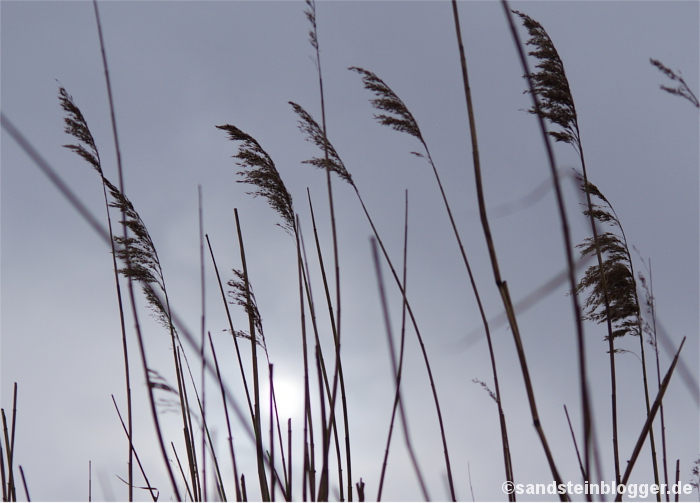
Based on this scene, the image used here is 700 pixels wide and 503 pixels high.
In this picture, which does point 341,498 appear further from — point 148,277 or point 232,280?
point 148,277

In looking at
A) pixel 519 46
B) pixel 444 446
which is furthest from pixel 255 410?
pixel 519 46

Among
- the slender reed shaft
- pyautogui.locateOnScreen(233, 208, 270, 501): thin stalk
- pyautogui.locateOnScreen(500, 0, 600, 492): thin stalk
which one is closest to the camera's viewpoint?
pyautogui.locateOnScreen(500, 0, 600, 492): thin stalk

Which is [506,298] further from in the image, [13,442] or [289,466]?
[13,442]

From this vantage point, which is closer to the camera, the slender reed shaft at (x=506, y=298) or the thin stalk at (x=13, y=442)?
the slender reed shaft at (x=506, y=298)

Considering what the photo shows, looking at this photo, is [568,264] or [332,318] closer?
[568,264]

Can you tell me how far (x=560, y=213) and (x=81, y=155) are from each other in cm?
214

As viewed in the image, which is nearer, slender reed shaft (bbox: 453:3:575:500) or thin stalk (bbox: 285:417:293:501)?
slender reed shaft (bbox: 453:3:575:500)

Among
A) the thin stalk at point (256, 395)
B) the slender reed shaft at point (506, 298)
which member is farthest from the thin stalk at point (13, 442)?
the slender reed shaft at point (506, 298)

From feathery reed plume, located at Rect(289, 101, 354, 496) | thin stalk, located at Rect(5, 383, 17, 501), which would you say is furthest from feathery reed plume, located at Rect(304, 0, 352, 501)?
thin stalk, located at Rect(5, 383, 17, 501)

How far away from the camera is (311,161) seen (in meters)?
3.05

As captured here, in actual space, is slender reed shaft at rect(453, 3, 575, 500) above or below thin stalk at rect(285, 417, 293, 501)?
above

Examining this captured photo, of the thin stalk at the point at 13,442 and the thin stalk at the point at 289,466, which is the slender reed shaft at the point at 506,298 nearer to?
the thin stalk at the point at 289,466

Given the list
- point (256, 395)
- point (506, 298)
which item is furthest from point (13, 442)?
point (506, 298)

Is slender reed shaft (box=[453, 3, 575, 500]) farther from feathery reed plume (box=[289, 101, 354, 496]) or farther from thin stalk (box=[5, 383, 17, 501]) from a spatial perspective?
thin stalk (box=[5, 383, 17, 501])
